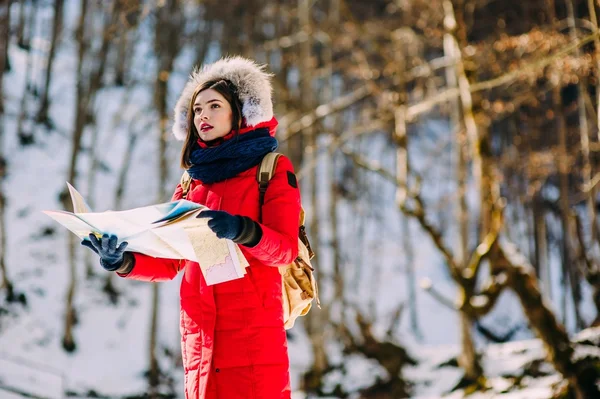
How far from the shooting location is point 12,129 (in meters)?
15.4

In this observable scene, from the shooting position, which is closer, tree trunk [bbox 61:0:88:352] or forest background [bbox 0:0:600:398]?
forest background [bbox 0:0:600:398]

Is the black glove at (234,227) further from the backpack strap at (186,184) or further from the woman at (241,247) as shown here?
the backpack strap at (186,184)

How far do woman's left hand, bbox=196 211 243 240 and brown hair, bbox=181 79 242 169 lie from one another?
0.46 m

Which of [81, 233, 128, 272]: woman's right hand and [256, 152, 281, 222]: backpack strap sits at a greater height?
[256, 152, 281, 222]: backpack strap

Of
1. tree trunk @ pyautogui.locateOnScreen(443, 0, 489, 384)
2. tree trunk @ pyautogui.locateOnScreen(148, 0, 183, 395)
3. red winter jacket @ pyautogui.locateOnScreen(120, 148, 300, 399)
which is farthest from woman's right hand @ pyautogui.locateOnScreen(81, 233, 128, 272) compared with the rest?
tree trunk @ pyautogui.locateOnScreen(148, 0, 183, 395)

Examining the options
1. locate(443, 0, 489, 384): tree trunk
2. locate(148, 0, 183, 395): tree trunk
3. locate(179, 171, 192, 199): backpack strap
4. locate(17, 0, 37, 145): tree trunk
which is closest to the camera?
locate(179, 171, 192, 199): backpack strap

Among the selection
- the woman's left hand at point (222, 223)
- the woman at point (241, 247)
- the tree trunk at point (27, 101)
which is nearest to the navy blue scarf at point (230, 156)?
the woman at point (241, 247)

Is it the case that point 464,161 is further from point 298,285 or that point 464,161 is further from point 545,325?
point 298,285

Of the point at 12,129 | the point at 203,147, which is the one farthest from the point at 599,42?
the point at 12,129

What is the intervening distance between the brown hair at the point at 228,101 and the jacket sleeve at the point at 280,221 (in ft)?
0.72

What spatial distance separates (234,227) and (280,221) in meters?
0.26

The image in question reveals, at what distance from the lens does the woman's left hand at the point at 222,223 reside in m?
1.96

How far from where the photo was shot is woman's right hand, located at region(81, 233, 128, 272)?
217cm

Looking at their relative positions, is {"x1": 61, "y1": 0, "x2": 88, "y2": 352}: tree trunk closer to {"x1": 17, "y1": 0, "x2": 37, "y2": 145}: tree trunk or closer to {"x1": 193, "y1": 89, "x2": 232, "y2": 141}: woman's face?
{"x1": 17, "y1": 0, "x2": 37, "y2": 145}: tree trunk
